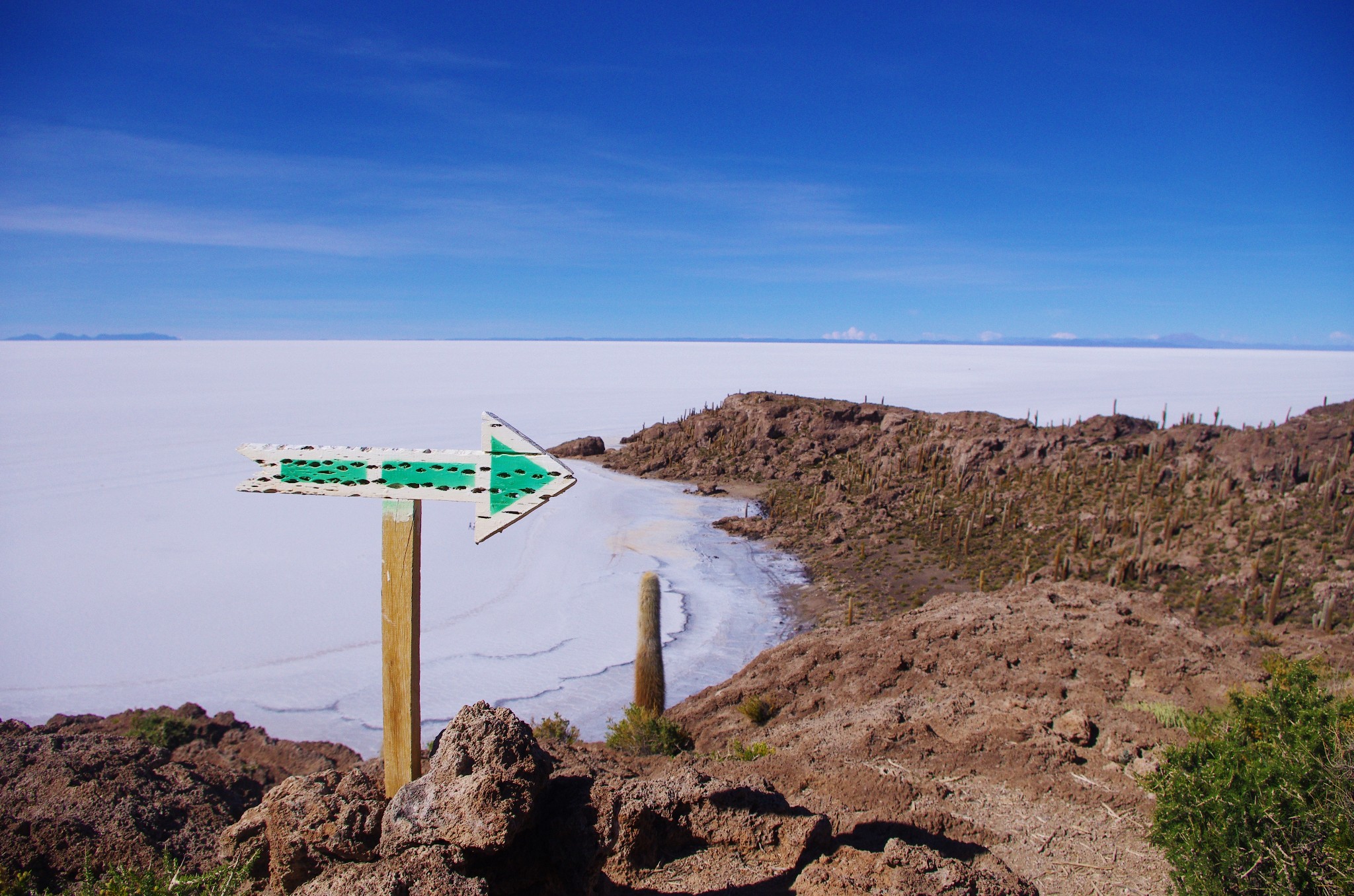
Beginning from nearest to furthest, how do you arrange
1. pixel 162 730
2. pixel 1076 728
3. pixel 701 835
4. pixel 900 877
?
1. pixel 900 877
2. pixel 701 835
3. pixel 1076 728
4. pixel 162 730

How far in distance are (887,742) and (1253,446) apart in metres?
18.0

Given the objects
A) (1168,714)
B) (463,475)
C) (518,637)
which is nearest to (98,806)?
(463,475)

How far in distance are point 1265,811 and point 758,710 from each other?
5.61 meters

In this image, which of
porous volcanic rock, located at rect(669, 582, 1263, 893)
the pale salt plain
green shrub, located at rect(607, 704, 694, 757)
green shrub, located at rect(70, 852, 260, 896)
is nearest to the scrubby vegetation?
green shrub, located at rect(70, 852, 260, 896)

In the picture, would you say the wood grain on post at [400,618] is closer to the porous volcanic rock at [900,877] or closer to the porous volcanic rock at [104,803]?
the porous volcanic rock at [104,803]

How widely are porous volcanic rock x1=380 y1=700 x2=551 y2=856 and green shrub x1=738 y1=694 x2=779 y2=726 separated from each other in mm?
5911

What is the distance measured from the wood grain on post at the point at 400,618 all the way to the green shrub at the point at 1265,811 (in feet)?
13.9

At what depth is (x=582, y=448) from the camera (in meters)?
36.2

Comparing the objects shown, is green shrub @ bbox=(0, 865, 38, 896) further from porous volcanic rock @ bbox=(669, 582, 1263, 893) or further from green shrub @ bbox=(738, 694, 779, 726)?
green shrub @ bbox=(738, 694, 779, 726)

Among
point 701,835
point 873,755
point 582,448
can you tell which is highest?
point 582,448

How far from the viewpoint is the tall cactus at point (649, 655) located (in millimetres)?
11133

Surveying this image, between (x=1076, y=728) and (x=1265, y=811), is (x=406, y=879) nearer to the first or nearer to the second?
(x=1265, y=811)

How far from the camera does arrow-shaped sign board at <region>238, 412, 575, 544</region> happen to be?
3375 millimetres

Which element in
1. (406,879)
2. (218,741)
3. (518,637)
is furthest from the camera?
(518,637)
